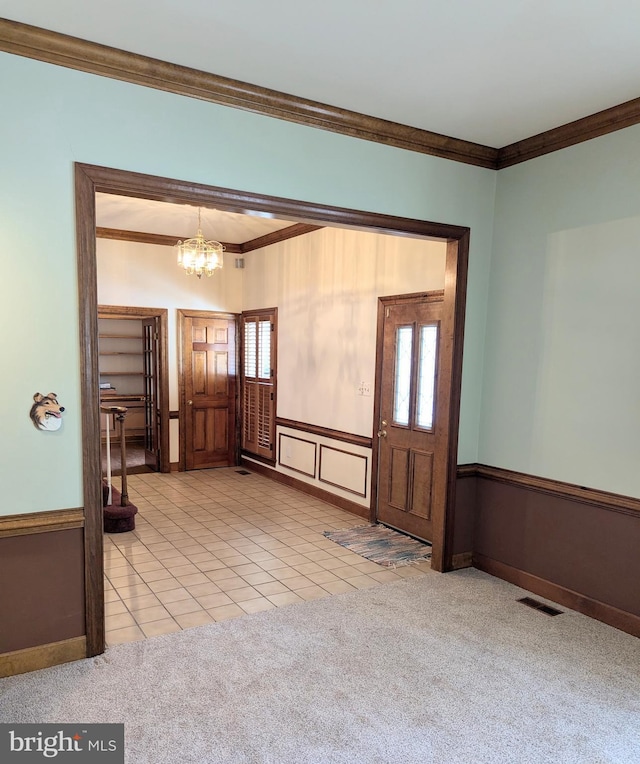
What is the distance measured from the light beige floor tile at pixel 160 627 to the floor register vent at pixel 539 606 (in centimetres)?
223

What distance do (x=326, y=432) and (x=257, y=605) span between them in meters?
2.62

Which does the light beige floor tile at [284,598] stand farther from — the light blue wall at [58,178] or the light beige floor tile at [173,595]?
the light blue wall at [58,178]

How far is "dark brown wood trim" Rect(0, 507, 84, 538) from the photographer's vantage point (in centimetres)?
261

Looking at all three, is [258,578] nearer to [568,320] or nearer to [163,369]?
[568,320]

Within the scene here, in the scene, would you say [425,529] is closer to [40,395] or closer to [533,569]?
[533,569]

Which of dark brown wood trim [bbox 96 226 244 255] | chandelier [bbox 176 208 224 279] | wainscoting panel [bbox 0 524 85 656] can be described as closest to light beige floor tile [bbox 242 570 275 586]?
wainscoting panel [bbox 0 524 85 656]

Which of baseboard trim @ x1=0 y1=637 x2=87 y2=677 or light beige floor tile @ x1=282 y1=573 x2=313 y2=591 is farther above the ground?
baseboard trim @ x1=0 y1=637 x2=87 y2=677

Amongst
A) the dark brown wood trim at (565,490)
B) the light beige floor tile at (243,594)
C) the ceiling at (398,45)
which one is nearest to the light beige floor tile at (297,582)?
the light beige floor tile at (243,594)

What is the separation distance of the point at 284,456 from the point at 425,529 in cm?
249

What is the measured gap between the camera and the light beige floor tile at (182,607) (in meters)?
3.36

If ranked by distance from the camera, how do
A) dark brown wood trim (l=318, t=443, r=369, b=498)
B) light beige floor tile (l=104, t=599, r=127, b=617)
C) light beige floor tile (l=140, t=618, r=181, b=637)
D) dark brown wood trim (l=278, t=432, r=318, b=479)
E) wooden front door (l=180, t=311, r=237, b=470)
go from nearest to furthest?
light beige floor tile (l=140, t=618, r=181, b=637), light beige floor tile (l=104, t=599, r=127, b=617), dark brown wood trim (l=318, t=443, r=369, b=498), dark brown wood trim (l=278, t=432, r=318, b=479), wooden front door (l=180, t=311, r=237, b=470)

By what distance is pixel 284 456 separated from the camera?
6.71 metres

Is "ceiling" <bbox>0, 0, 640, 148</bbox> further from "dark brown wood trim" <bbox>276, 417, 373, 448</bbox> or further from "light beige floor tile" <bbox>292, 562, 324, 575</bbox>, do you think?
"light beige floor tile" <bbox>292, 562, 324, 575</bbox>

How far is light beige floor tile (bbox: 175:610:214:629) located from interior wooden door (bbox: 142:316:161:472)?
13.7 feet
